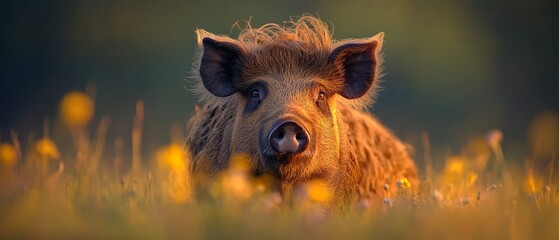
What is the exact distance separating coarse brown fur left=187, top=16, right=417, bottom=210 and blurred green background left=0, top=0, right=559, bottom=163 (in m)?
17.2

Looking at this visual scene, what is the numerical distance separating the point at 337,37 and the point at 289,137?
21.0 meters

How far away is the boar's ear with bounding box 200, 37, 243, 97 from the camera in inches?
288

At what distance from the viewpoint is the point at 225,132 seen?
24.5 ft

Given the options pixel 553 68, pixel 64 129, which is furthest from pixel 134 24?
pixel 64 129

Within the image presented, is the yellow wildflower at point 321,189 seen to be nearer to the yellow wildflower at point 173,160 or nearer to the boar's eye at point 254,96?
the boar's eye at point 254,96

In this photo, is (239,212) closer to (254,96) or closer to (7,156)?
(254,96)

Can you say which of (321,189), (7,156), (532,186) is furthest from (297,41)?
(7,156)

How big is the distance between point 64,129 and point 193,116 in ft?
3.46

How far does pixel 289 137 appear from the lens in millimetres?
6371

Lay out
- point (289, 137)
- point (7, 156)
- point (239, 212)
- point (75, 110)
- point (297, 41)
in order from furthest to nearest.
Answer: point (75, 110), point (297, 41), point (7, 156), point (289, 137), point (239, 212)

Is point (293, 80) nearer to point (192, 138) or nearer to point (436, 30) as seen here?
point (192, 138)

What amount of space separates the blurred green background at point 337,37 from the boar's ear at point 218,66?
58.1 ft

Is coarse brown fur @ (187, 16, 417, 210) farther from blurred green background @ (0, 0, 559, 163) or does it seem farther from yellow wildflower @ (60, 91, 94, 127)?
blurred green background @ (0, 0, 559, 163)

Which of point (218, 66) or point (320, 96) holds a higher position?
point (218, 66)
